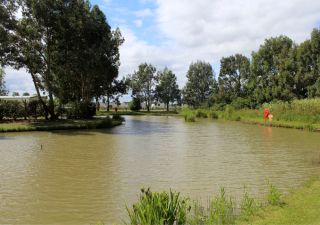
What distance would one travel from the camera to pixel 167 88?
64750 mm

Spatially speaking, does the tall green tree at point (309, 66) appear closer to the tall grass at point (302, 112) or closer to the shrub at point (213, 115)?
the tall grass at point (302, 112)

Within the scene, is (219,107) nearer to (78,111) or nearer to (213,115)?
(213,115)

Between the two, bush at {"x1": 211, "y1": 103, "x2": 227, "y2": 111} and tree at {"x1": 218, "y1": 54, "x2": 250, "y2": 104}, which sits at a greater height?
tree at {"x1": 218, "y1": 54, "x2": 250, "y2": 104}

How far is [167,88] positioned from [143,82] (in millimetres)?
7084

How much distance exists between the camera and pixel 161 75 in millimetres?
66438

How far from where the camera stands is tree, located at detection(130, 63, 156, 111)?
62.7 metres

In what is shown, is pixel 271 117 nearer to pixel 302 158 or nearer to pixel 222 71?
pixel 302 158

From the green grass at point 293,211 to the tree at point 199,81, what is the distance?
56909mm

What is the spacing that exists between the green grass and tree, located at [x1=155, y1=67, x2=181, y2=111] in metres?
59.7

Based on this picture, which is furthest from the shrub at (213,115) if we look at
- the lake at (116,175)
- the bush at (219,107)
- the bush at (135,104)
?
the lake at (116,175)

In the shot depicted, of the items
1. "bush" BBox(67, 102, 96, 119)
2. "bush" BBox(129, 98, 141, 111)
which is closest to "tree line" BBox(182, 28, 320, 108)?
"bush" BBox(129, 98, 141, 111)

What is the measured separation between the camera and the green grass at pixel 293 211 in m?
3.68

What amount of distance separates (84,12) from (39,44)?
17.7 ft

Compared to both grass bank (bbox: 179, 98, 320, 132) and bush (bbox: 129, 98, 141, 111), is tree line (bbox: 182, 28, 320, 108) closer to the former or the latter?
grass bank (bbox: 179, 98, 320, 132)
